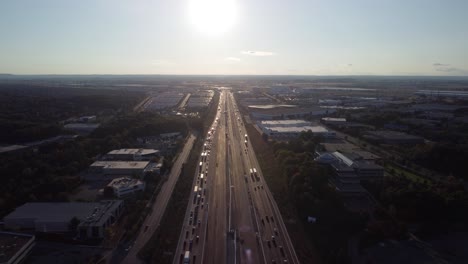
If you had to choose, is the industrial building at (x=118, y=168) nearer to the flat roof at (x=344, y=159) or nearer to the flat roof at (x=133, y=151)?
the flat roof at (x=133, y=151)

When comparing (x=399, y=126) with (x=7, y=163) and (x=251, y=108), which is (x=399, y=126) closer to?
(x=251, y=108)

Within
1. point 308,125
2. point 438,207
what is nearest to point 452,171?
point 438,207

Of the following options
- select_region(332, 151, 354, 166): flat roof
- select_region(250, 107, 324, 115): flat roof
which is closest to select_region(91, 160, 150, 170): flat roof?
select_region(332, 151, 354, 166): flat roof

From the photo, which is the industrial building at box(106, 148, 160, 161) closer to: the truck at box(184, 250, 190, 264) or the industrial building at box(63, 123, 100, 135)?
the industrial building at box(63, 123, 100, 135)

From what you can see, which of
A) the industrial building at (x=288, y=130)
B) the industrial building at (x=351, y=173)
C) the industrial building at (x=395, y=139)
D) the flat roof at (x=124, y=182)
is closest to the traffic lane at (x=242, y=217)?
the industrial building at (x=351, y=173)

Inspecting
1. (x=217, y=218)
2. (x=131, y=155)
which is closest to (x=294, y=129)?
(x=131, y=155)

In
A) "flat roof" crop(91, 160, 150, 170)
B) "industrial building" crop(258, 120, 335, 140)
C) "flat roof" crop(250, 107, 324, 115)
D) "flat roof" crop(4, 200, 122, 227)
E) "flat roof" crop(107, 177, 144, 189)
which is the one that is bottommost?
"flat roof" crop(4, 200, 122, 227)

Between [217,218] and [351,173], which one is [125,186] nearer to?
[217,218]
